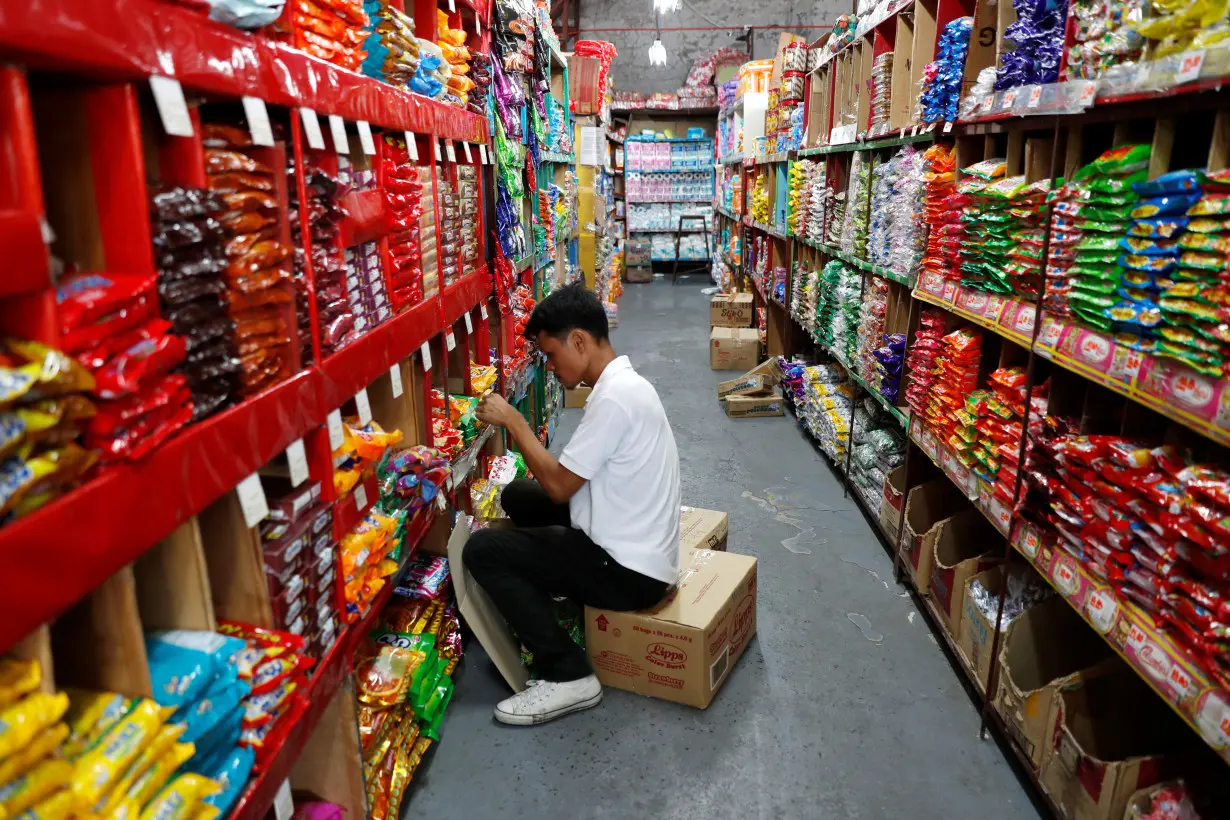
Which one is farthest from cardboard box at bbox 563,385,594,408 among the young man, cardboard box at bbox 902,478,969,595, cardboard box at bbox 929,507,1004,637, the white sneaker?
the white sneaker

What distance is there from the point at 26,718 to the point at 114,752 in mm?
206

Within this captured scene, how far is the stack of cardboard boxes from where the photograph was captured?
7.03 ft

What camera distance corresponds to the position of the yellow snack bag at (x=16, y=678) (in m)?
1.02

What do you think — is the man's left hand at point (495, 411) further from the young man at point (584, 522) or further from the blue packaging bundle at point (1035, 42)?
the blue packaging bundle at point (1035, 42)

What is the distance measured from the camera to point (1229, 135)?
184 centimetres

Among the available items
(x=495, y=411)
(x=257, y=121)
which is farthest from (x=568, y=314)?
(x=257, y=121)

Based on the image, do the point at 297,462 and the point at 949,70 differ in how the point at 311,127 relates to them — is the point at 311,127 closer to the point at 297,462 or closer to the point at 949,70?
the point at 297,462

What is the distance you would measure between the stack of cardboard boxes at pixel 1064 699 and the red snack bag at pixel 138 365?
7.64 ft

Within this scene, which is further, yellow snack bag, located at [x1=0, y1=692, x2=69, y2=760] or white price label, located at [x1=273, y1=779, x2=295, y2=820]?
white price label, located at [x1=273, y1=779, x2=295, y2=820]

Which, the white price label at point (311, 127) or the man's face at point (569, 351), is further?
the man's face at point (569, 351)

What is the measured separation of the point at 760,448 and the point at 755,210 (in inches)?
155

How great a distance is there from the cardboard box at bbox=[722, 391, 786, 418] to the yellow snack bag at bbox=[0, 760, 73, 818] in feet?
20.5

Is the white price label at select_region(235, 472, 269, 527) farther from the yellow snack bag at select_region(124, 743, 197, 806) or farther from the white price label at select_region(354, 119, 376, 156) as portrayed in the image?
the white price label at select_region(354, 119, 376, 156)

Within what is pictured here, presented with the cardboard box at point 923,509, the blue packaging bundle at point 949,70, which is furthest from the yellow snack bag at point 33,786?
the blue packaging bundle at point 949,70
